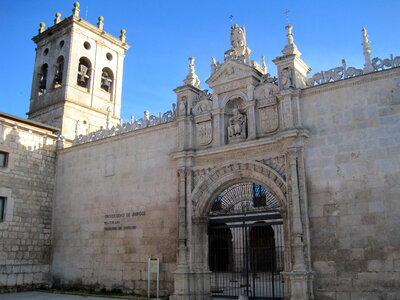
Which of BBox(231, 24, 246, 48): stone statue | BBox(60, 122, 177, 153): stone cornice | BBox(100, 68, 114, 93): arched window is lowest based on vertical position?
BBox(60, 122, 177, 153): stone cornice

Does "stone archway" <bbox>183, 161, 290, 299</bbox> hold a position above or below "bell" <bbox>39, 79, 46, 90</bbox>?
below

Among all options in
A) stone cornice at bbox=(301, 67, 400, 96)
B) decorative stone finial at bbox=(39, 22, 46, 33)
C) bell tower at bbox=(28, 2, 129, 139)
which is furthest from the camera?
decorative stone finial at bbox=(39, 22, 46, 33)

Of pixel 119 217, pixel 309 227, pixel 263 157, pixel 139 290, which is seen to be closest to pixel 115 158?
pixel 119 217

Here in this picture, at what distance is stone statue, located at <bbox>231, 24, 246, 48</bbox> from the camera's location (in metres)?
14.2

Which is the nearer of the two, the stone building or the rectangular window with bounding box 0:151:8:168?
the stone building

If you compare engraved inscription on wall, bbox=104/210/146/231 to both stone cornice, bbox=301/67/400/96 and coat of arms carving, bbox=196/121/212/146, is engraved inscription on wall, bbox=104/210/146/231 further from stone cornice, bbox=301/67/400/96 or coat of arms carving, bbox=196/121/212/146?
stone cornice, bbox=301/67/400/96

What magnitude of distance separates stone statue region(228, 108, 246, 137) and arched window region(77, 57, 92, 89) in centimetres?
1199

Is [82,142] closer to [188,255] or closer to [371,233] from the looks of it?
[188,255]

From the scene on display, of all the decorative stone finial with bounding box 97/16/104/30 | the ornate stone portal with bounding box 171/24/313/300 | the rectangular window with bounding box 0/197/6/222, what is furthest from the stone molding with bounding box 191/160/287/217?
the decorative stone finial with bounding box 97/16/104/30

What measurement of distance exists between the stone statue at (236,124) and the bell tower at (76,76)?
31.9ft

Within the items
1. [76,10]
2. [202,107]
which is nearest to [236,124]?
[202,107]

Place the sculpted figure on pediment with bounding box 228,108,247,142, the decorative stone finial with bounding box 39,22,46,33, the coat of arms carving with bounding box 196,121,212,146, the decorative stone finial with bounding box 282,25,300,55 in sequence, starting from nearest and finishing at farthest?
the decorative stone finial with bounding box 282,25,300,55
the sculpted figure on pediment with bounding box 228,108,247,142
the coat of arms carving with bounding box 196,121,212,146
the decorative stone finial with bounding box 39,22,46,33

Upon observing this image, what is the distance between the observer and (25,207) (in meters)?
16.7

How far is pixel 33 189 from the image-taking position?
17.2 metres
